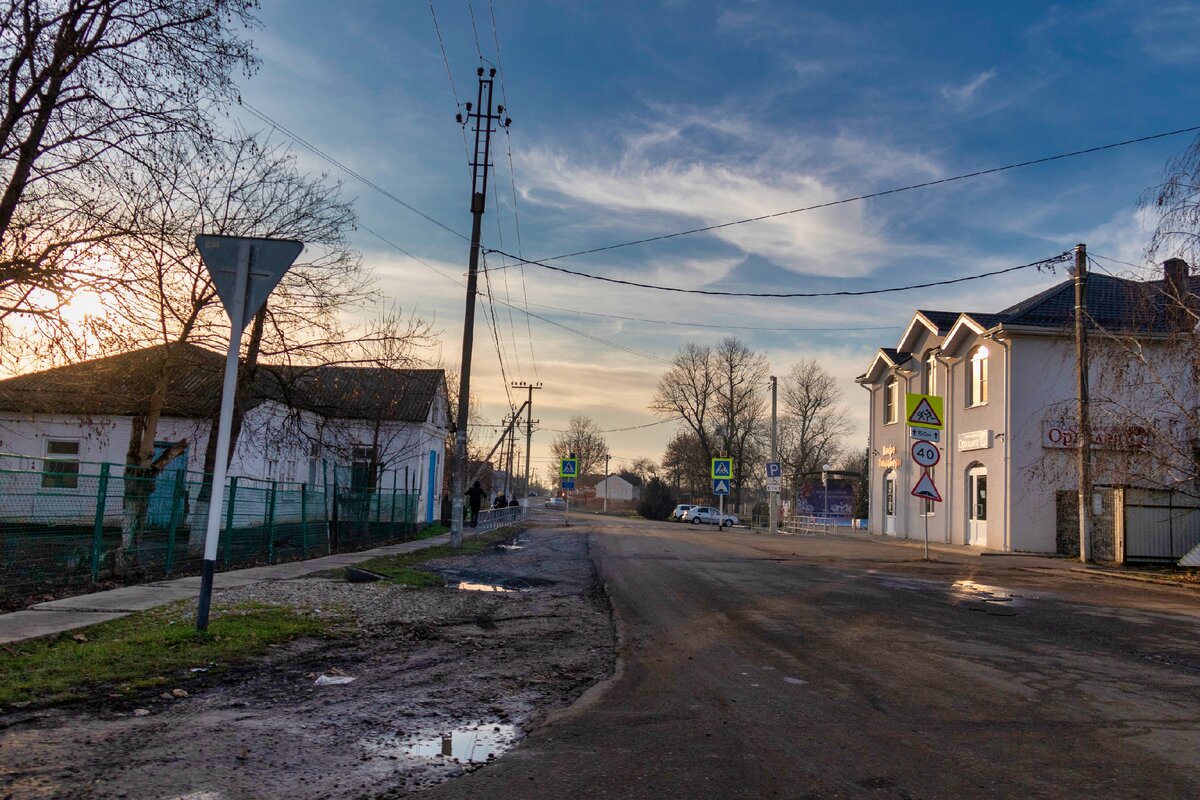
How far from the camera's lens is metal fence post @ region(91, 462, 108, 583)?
10.5m

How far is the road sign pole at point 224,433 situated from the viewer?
24.1 ft

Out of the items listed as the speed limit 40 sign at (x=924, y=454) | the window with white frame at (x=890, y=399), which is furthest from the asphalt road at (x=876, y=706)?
the window with white frame at (x=890, y=399)

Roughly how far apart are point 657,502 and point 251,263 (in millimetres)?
66412

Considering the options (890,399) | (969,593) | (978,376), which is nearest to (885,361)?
(890,399)

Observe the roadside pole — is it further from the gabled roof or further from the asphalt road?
the asphalt road

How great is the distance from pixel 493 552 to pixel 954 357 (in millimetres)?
18402

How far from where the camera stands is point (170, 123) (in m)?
10.5

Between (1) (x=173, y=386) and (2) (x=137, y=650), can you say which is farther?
(1) (x=173, y=386)

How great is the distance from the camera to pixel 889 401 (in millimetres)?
36250

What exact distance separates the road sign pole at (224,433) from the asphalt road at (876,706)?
146 inches

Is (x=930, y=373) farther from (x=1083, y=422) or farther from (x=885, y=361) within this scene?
(x=1083, y=422)

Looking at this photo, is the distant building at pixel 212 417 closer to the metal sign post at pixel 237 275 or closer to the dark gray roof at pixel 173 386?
the dark gray roof at pixel 173 386

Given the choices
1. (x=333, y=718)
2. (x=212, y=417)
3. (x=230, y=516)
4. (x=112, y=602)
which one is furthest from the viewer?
(x=212, y=417)

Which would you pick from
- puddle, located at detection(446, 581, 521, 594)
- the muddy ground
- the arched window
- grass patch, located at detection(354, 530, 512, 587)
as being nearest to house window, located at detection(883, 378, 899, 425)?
the arched window
